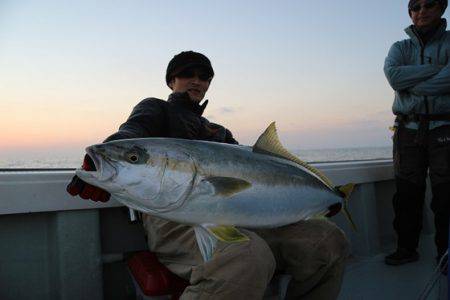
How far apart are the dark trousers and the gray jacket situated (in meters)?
0.17

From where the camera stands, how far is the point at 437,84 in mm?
3992

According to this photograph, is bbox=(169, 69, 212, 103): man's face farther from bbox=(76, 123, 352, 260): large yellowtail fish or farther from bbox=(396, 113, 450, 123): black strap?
bbox=(396, 113, 450, 123): black strap

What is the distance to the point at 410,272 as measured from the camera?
3.97m

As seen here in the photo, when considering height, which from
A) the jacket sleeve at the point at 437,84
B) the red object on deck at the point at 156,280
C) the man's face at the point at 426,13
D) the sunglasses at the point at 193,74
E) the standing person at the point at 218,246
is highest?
the man's face at the point at 426,13

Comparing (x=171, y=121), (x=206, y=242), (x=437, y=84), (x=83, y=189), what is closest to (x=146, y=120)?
(x=171, y=121)

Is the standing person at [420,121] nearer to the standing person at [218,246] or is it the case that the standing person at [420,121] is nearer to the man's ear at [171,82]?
the standing person at [218,246]

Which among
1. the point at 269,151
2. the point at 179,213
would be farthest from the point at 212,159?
the point at 269,151

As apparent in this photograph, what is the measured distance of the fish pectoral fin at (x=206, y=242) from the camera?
184 cm

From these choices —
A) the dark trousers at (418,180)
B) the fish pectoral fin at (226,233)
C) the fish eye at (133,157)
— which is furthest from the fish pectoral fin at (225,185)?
the dark trousers at (418,180)

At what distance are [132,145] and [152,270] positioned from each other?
2.97ft

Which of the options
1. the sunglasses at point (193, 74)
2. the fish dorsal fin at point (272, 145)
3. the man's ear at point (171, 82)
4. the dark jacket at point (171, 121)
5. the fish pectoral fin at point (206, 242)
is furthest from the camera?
the man's ear at point (171, 82)

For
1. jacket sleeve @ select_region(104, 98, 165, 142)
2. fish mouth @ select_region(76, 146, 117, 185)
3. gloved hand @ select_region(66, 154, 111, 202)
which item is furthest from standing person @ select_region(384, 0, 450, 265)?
fish mouth @ select_region(76, 146, 117, 185)

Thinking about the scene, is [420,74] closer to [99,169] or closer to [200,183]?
[200,183]

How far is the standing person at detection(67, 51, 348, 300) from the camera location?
2.00 m
